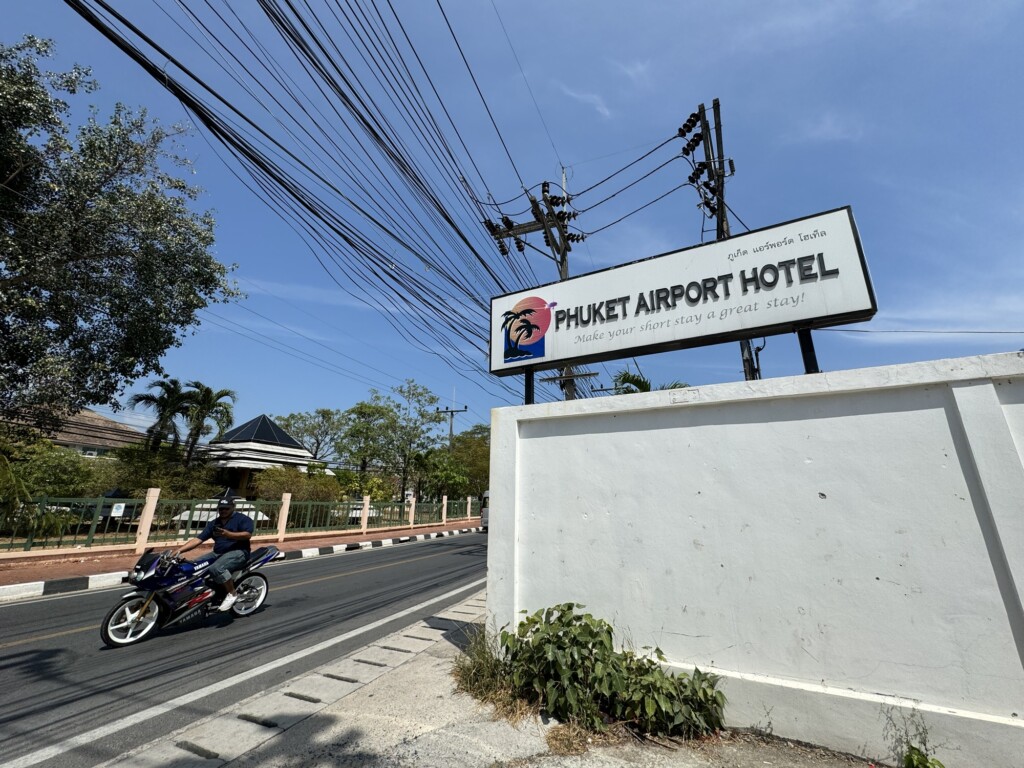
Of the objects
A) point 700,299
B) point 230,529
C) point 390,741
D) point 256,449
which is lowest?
point 390,741

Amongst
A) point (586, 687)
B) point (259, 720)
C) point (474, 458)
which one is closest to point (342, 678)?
point (259, 720)

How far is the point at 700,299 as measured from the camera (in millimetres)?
4355

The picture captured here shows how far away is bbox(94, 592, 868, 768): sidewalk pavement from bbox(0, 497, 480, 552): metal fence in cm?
510

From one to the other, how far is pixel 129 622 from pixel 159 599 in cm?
30

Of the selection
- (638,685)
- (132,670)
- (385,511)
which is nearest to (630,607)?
(638,685)

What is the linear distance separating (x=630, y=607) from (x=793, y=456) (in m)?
1.70

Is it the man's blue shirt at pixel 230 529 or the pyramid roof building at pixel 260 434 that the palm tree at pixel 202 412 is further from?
the man's blue shirt at pixel 230 529

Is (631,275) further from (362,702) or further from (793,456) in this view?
(362,702)

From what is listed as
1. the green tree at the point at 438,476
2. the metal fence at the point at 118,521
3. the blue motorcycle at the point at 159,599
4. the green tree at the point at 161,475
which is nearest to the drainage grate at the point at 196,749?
the blue motorcycle at the point at 159,599

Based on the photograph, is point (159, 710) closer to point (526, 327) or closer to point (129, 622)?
point (129, 622)

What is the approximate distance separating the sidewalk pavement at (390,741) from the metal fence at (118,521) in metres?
→ 5.10

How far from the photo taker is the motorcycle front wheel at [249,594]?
598 centimetres

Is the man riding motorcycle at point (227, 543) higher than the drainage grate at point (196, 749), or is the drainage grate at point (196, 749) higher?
the man riding motorcycle at point (227, 543)

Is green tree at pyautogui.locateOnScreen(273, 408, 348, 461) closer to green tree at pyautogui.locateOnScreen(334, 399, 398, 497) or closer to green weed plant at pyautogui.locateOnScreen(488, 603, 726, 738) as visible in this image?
green tree at pyautogui.locateOnScreen(334, 399, 398, 497)
